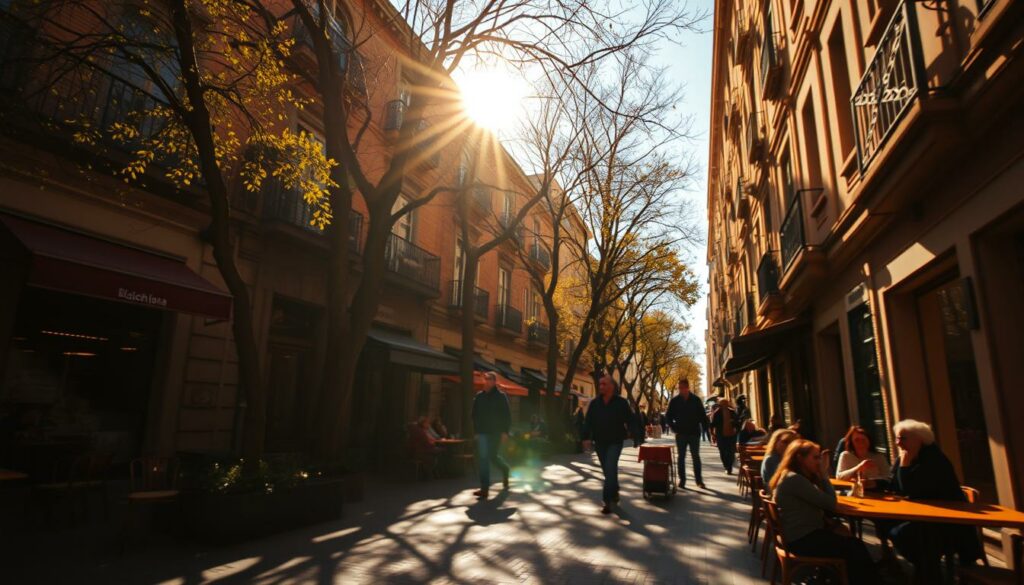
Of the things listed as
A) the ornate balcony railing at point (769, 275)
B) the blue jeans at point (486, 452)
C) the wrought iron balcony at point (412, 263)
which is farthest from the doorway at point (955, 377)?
the wrought iron balcony at point (412, 263)

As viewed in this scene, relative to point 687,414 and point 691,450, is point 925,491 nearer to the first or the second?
point 687,414

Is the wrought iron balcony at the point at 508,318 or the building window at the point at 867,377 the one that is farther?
the wrought iron balcony at the point at 508,318

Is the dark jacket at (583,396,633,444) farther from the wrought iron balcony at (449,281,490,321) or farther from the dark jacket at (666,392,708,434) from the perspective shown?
the wrought iron balcony at (449,281,490,321)

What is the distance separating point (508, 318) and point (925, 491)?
20.7 metres

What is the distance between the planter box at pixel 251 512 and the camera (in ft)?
18.6

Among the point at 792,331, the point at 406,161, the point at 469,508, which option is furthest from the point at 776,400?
the point at 406,161

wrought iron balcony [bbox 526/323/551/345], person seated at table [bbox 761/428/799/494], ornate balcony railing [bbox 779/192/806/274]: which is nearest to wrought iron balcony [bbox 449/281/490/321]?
wrought iron balcony [bbox 526/323/551/345]

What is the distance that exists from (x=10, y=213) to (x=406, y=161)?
18.5 ft

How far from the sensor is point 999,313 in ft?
16.1

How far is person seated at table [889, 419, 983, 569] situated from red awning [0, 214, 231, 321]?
8.82 m

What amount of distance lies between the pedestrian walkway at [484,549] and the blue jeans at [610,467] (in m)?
0.27

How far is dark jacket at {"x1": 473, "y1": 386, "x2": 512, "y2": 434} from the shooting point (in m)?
9.09

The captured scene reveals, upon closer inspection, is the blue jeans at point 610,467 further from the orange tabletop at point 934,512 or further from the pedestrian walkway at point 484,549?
the orange tabletop at point 934,512

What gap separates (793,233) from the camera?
11078mm
